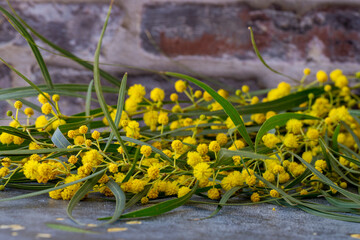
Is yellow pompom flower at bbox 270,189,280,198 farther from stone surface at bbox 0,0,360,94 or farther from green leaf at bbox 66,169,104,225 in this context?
stone surface at bbox 0,0,360,94

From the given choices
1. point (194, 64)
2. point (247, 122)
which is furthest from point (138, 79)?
point (247, 122)

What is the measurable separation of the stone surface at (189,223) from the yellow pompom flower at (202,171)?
2cm

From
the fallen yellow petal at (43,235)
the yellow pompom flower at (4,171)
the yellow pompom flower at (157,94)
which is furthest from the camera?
the yellow pompom flower at (157,94)

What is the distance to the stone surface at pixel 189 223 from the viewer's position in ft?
0.80

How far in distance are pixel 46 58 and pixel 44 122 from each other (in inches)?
13.7

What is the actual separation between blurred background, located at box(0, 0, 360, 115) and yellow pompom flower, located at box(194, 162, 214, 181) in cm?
37

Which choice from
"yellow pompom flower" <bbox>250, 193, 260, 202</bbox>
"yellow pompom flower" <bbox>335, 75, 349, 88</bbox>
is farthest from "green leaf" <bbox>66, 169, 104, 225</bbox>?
"yellow pompom flower" <bbox>335, 75, 349, 88</bbox>

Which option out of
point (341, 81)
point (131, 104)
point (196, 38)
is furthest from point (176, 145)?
point (196, 38)

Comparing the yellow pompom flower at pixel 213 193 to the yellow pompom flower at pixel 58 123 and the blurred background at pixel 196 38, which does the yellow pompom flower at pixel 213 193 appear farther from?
the blurred background at pixel 196 38

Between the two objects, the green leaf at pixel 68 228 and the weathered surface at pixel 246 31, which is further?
the weathered surface at pixel 246 31

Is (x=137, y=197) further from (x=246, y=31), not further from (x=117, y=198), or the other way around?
(x=246, y=31)

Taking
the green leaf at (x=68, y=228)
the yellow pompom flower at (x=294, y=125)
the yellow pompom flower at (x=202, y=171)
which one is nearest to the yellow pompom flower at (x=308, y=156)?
the yellow pompom flower at (x=294, y=125)

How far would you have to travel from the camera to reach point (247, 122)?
47 cm

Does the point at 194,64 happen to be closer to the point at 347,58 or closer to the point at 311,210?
the point at 347,58
